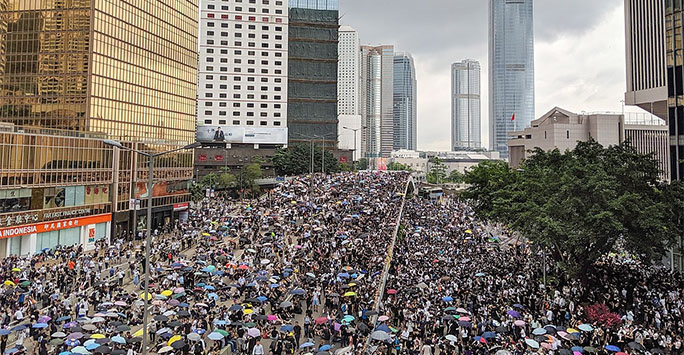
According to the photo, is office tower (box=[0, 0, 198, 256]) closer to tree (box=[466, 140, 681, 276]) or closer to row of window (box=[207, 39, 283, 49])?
tree (box=[466, 140, 681, 276])

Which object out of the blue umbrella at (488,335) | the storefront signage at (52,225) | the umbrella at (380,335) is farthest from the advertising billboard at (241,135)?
the blue umbrella at (488,335)

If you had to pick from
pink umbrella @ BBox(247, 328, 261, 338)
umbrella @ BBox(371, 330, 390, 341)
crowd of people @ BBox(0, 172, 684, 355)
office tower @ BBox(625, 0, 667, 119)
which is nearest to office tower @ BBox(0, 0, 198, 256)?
crowd of people @ BBox(0, 172, 684, 355)

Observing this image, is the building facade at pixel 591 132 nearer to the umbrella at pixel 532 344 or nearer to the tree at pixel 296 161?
the tree at pixel 296 161

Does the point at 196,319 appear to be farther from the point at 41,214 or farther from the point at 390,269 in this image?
the point at 41,214

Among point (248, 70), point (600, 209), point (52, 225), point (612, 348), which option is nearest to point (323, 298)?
point (612, 348)

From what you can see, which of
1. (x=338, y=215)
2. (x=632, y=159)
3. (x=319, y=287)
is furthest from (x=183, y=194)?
(x=632, y=159)

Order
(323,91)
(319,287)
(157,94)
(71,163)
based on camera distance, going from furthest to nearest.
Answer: (323,91), (157,94), (71,163), (319,287)

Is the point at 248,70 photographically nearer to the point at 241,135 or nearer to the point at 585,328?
the point at 241,135
